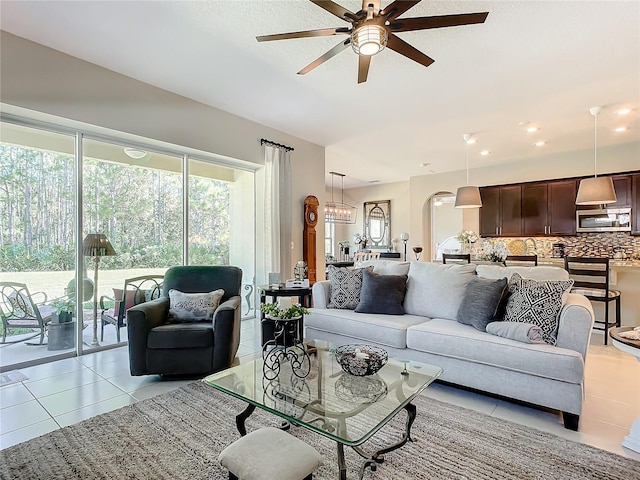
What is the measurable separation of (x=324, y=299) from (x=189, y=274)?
1.46 metres

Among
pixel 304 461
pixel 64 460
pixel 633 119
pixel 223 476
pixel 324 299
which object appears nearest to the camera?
pixel 304 461

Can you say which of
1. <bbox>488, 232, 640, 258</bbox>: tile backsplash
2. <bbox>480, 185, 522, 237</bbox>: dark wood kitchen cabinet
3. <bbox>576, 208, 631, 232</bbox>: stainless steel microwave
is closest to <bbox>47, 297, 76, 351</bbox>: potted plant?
<bbox>480, 185, 522, 237</bbox>: dark wood kitchen cabinet

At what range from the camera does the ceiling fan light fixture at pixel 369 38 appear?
2055 mm

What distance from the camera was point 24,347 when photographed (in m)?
3.29

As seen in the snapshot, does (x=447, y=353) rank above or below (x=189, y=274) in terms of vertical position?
below

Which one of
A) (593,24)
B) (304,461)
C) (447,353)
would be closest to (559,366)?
(447,353)

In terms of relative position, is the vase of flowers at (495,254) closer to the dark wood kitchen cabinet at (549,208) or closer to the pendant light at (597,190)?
the pendant light at (597,190)

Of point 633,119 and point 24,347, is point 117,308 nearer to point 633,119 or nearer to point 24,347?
point 24,347

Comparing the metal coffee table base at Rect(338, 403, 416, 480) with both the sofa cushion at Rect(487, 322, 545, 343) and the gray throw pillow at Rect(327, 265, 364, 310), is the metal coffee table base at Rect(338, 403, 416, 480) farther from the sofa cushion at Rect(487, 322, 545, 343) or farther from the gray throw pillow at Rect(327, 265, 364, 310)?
the gray throw pillow at Rect(327, 265, 364, 310)

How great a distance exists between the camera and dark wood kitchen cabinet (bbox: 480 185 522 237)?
258 inches

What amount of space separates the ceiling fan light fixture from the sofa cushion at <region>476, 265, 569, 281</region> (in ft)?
7.20

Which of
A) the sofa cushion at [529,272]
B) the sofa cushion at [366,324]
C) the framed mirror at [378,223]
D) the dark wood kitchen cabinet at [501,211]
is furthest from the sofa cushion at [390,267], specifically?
the framed mirror at [378,223]

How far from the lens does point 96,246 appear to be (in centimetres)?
360

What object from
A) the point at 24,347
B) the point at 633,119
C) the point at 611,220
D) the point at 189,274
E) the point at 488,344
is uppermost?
the point at 633,119
